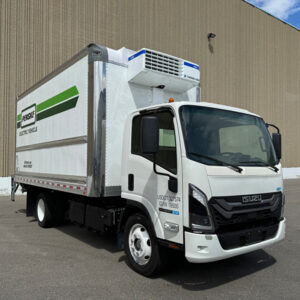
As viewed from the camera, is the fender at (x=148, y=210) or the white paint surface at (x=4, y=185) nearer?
the fender at (x=148, y=210)

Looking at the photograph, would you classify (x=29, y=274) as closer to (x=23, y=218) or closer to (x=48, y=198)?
(x=48, y=198)

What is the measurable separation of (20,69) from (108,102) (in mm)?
11231

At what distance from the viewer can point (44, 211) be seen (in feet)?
23.0

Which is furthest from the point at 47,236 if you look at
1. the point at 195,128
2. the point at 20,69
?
the point at 20,69

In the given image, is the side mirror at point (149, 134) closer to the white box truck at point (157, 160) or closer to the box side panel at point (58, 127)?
the white box truck at point (157, 160)

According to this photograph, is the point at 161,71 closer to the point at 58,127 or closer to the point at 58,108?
the point at 58,108

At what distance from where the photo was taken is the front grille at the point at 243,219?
138 inches

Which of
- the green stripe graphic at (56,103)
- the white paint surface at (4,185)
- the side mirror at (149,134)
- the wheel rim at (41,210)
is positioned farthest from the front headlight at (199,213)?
the white paint surface at (4,185)

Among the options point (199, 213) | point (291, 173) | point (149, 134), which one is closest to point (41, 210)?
point (149, 134)

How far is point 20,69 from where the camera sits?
1407cm

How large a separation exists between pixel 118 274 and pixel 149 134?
2.11 meters

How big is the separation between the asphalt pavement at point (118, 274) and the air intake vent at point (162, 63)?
112 inches

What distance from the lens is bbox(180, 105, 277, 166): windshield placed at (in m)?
3.66

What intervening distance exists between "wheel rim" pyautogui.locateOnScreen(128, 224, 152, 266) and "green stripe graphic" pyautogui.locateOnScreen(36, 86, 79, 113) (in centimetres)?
252
